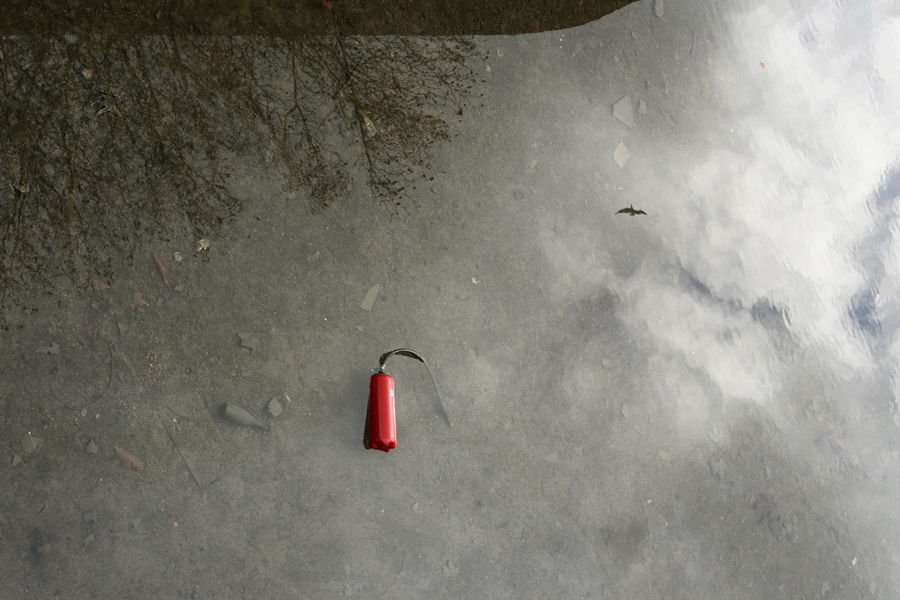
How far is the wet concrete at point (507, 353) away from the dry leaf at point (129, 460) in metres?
0.04

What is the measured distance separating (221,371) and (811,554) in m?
3.46

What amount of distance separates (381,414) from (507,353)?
749 mm

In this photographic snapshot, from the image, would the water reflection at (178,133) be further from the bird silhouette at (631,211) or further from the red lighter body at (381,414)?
the bird silhouette at (631,211)

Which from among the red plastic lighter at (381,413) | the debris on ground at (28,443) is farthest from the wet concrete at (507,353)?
the red plastic lighter at (381,413)

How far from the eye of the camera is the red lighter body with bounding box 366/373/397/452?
2396 mm

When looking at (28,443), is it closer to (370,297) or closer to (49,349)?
(49,349)

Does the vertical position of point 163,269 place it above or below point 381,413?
above

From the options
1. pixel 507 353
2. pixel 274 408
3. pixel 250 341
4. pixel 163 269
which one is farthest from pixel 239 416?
pixel 507 353

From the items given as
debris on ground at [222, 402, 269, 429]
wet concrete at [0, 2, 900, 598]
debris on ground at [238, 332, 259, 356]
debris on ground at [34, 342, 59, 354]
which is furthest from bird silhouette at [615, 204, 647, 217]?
debris on ground at [34, 342, 59, 354]

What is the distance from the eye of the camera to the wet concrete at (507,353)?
233 cm

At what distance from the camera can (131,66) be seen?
249cm

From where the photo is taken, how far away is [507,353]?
2732mm

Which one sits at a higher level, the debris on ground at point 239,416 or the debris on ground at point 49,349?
the debris on ground at point 49,349

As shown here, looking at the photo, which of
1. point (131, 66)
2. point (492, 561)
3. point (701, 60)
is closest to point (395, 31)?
point (131, 66)
